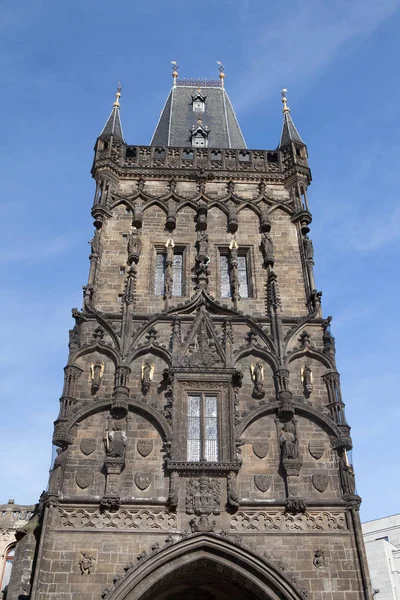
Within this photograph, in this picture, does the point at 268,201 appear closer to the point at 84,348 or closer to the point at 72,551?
the point at 84,348

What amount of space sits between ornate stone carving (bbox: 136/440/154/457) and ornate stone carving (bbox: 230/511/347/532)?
2.51m

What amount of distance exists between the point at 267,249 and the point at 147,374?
5718mm

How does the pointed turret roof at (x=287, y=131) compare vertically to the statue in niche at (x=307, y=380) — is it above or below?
above

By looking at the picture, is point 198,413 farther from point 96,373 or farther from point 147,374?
point 96,373

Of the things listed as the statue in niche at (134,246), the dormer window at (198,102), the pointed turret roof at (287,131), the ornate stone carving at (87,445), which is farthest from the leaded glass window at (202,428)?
the dormer window at (198,102)

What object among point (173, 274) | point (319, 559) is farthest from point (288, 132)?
point (319, 559)

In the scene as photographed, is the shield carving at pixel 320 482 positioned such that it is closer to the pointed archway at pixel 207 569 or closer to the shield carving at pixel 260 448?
the shield carving at pixel 260 448

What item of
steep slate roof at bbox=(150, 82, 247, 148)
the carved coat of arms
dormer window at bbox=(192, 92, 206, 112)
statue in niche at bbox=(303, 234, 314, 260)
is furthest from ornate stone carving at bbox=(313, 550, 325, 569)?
dormer window at bbox=(192, 92, 206, 112)

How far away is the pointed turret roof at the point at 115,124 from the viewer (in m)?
22.3

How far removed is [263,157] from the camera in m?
22.0

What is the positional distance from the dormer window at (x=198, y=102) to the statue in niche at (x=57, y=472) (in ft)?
57.2

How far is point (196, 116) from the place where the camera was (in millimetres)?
26625

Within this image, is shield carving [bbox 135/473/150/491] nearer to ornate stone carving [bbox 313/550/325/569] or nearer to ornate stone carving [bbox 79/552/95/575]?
ornate stone carving [bbox 79/552/95/575]

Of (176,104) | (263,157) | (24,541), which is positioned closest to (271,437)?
(24,541)
